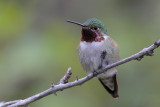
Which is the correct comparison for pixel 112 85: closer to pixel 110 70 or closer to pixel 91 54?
pixel 110 70

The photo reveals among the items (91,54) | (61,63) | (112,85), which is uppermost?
(61,63)

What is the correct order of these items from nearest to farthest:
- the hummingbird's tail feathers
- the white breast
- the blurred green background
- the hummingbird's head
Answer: the white breast
the hummingbird's head
the hummingbird's tail feathers
the blurred green background

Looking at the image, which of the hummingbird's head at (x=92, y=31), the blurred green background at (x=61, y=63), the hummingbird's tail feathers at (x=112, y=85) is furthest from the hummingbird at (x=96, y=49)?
the blurred green background at (x=61, y=63)

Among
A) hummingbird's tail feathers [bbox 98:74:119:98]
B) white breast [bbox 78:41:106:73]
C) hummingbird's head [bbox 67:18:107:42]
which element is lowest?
hummingbird's tail feathers [bbox 98:74:119:98]

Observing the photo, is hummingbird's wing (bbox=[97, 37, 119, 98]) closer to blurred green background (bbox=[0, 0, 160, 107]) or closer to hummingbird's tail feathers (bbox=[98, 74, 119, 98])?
hummingbird's tail feathers (bbox=[98, 74, 119, 98])

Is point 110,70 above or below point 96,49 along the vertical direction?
below

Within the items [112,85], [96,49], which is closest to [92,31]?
[96,49]

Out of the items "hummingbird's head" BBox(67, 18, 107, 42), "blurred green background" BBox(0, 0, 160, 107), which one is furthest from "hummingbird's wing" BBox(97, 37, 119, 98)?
"blurred green background" BBox(0, 0, 160, 107)
